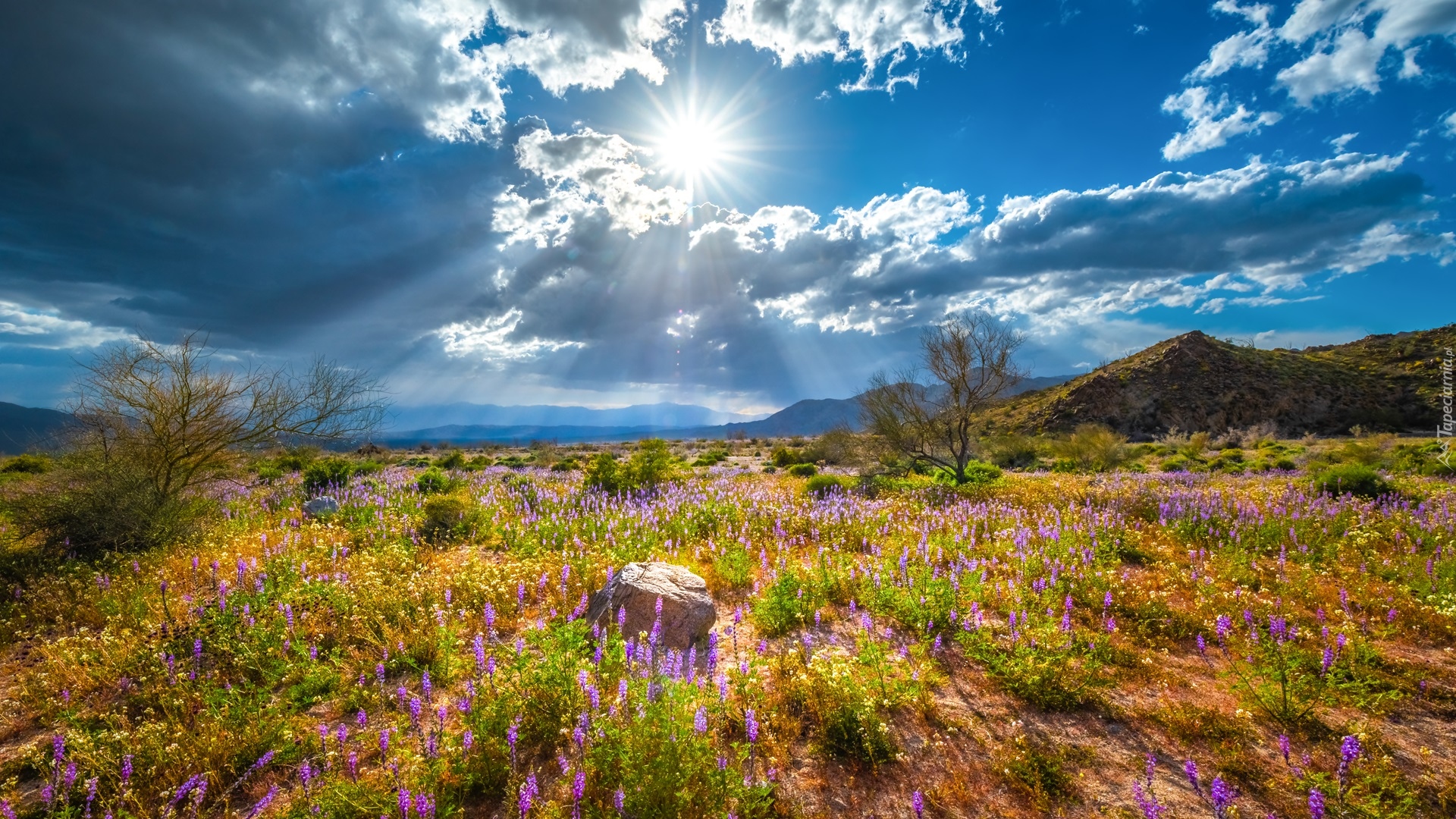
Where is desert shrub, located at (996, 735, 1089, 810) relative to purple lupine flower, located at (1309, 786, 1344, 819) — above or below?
below

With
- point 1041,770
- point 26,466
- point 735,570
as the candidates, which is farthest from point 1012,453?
point 26,466

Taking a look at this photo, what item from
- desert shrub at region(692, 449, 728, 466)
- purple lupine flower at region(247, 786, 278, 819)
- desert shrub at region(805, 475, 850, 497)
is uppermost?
desert shrub at region(805, 475, 850, 497)

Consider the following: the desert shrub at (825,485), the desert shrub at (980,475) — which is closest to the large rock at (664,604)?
the desert shrub at (825,485)

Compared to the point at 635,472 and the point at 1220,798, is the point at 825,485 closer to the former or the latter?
the point at 635,472

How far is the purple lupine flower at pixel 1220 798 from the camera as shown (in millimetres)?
2963

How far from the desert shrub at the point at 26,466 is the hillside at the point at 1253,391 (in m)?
55.6

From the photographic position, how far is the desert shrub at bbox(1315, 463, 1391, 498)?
11727 millimetres

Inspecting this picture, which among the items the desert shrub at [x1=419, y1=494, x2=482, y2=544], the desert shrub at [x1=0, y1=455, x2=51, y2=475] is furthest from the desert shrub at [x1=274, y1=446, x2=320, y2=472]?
the desert shrub at [x1=419, y1=494, x2=482, y2=544]

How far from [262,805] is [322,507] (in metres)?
9.83

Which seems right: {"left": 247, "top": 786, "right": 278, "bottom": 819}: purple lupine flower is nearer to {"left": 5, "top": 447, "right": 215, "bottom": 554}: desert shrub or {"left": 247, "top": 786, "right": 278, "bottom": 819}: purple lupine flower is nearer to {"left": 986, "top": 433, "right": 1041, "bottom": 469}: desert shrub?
{"left": 5, "top": 447, "right": 215, "bottom": 554}: desert shrub

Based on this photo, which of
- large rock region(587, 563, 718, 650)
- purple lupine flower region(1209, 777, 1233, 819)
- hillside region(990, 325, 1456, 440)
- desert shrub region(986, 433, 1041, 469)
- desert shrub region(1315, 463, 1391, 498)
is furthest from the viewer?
hillside region(990, 325, 1456, 440)

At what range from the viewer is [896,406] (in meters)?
19.7

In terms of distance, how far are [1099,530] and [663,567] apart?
821 centimetres

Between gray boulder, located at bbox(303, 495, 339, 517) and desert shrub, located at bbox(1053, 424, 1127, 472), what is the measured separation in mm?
26898
